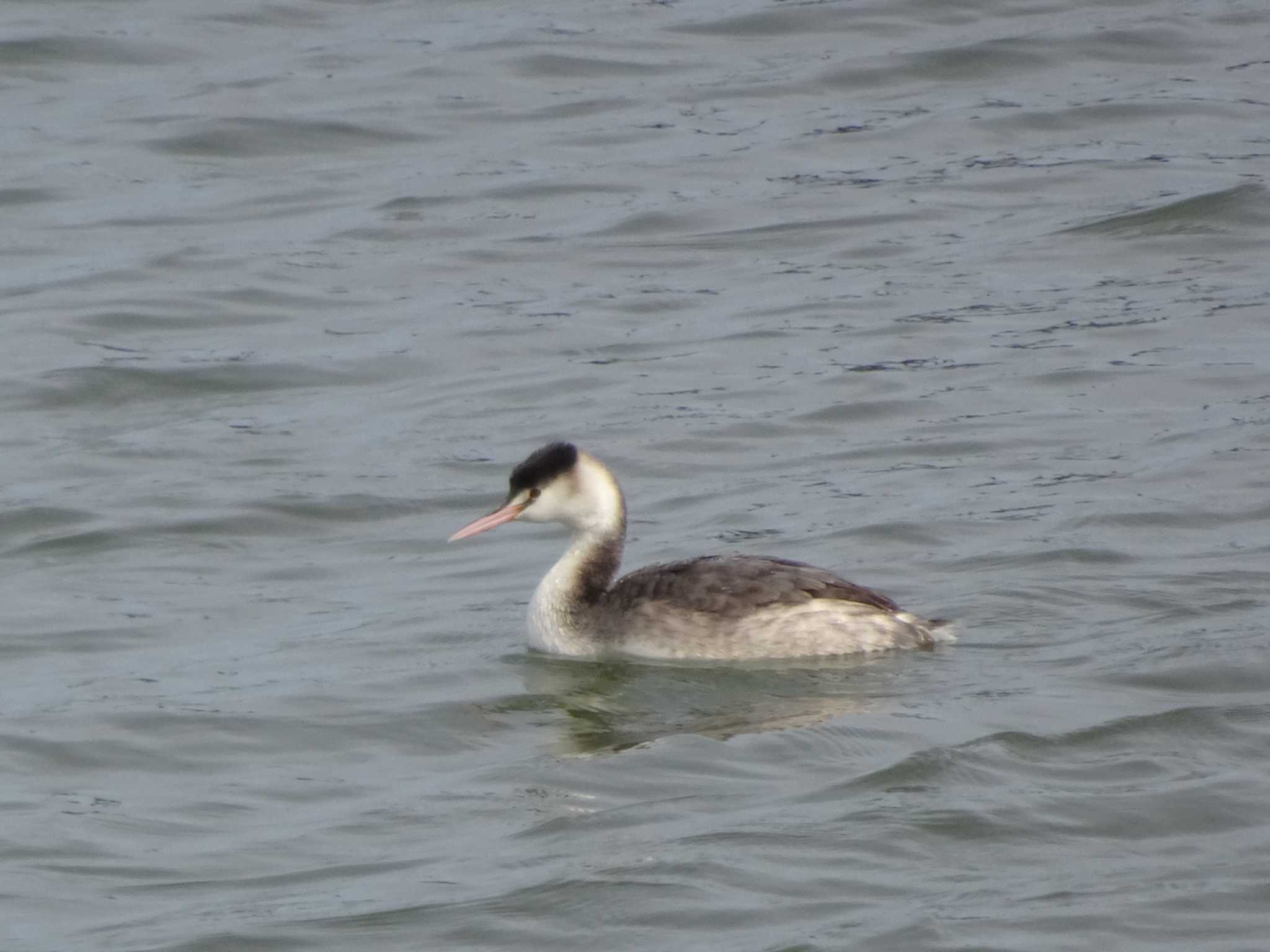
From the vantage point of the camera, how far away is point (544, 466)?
388 inches

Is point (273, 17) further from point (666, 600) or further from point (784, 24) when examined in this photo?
point (666, 600)

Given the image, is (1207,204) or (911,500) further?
(1207,204)

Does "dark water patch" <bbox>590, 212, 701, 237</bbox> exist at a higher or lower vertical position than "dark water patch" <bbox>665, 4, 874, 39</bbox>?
lower

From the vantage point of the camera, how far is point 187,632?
9.98 meters

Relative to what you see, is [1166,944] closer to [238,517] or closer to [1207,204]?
[238,517]

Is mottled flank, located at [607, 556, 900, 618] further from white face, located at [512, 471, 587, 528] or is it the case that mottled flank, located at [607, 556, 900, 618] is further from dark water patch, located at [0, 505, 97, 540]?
dark water patch, located at [0, 505, 97, 540]

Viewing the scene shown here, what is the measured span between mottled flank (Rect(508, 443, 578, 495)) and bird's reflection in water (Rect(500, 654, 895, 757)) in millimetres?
707

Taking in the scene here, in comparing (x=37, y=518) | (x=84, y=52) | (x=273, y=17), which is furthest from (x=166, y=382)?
(x=273, y=17)

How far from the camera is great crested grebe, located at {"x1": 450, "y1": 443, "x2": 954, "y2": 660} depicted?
927 centimetres

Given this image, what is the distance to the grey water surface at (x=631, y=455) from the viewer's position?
7082mm

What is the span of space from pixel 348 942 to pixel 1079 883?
79.9 inches

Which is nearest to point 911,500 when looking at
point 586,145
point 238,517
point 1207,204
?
point 238,517

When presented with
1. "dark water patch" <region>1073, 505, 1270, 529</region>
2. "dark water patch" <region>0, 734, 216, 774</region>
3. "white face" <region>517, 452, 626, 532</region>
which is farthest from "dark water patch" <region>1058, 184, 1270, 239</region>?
"dark water patch" <region>0, 734, 216, 774</region>

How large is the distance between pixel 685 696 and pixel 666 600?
548mm
